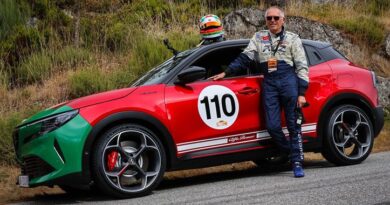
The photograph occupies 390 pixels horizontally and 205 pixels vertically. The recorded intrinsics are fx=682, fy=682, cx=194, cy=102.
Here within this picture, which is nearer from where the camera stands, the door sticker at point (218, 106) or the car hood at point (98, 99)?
the car hood at point (98, 99)

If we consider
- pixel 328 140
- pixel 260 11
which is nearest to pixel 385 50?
pixel 260 11

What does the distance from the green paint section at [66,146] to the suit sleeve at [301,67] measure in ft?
7.94

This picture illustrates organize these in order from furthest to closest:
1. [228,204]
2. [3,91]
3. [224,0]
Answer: [224,0]
[3,91]
[228,204]

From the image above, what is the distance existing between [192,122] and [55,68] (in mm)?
6031

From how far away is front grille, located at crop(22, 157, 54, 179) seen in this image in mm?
6641

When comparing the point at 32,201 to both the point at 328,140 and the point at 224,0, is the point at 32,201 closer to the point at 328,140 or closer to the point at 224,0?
the point at 328,140

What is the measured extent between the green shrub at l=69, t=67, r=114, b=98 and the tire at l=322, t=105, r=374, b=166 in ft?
15.4

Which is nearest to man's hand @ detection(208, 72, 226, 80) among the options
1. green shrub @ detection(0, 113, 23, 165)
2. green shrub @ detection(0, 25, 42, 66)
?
green shrub @ detection(0, 113, 23, 165)

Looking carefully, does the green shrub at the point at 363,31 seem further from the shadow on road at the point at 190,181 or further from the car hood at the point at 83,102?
the car hood at the point at 83,102

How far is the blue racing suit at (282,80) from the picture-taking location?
7484 mm

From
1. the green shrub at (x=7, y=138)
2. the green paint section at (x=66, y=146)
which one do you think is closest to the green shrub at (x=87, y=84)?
the green shrub at (x=7, y=138)

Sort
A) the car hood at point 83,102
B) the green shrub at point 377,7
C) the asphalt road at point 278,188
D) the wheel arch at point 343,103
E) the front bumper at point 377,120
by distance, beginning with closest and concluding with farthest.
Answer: the asphalt road at point 278,188
the car hood at point 83,102
the wheel arch at point 343,103
the front bumper at point 377,120
the green shrub at point 377,7

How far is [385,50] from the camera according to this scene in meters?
15.0

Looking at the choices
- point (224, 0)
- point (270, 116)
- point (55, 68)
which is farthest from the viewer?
point (224, 0)
